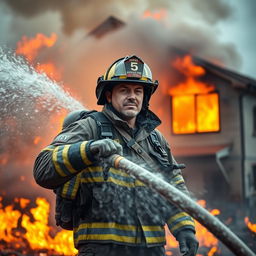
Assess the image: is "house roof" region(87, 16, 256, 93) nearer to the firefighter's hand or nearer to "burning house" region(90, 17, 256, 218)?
"burning house" region(90, 17, 256, 218)

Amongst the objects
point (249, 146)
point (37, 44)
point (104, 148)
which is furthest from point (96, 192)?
point (249, 146)

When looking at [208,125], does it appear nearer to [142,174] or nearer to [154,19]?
[154,19]

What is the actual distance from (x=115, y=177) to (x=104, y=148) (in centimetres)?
39

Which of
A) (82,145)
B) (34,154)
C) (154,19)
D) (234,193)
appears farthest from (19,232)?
(154,19)

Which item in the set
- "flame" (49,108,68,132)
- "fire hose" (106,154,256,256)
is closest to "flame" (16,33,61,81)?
"flame" (49,108,68,132)

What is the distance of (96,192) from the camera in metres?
3.10

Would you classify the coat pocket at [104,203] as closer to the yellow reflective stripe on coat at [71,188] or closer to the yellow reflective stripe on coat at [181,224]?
the yellow reflective stripe on coat at [71,188]

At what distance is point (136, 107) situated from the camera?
3.47m

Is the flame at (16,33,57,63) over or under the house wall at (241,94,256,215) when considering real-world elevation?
over

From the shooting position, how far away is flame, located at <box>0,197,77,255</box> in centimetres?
827

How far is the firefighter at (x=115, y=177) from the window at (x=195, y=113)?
14137mm

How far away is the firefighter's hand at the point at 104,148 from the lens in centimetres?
284

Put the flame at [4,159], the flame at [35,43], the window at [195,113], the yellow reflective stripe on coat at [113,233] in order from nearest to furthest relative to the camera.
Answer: the yellow reflective stripe on coat at [113,233]
the flame at [4,159]
the flame at [35,43]
the window at [195,113]

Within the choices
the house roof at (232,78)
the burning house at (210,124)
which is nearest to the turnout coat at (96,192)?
the burning house at (210,124)
